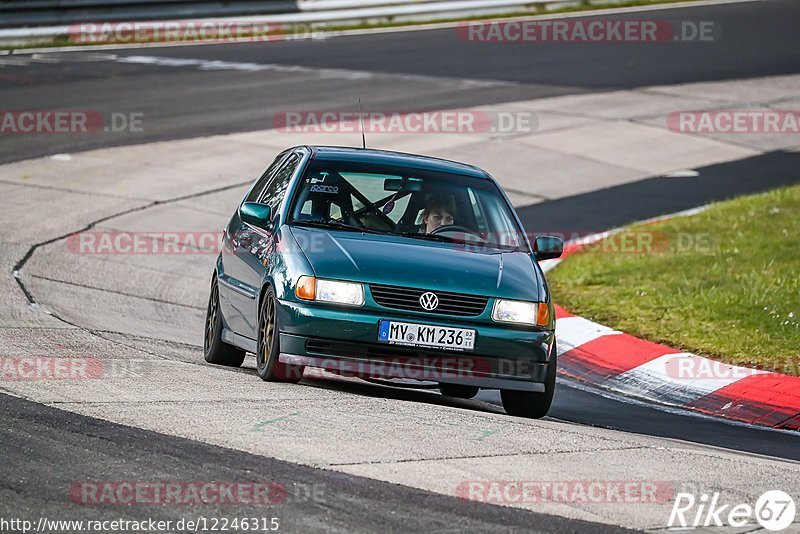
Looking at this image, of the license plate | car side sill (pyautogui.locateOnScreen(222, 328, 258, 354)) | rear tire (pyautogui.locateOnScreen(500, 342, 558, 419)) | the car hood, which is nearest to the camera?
the license plate

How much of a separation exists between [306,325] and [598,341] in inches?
156

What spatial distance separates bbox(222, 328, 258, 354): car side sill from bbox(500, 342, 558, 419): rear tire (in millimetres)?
1599

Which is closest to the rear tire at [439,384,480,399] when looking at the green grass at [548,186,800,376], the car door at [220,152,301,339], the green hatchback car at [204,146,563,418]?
the green hatchback car at [204,146,563,418]

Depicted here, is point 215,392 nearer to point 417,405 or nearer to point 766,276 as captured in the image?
point 417,405

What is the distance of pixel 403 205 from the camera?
913 centimetres

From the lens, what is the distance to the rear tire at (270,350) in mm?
8125

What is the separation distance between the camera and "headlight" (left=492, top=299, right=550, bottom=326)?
8141 millimetres

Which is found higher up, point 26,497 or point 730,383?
point 26,497

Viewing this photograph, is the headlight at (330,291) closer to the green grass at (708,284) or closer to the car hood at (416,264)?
the car hood at (416,264)

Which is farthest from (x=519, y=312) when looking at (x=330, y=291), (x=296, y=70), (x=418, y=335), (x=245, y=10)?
(x=245, y=10)

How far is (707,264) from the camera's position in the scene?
44.1 feet

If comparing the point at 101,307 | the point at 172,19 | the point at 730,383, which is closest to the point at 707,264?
the point at 730,383

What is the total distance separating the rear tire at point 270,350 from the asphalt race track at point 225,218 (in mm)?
164

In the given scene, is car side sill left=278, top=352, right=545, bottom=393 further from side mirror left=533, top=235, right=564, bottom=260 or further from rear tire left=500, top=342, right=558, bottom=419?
side mirror left=533, top=235, right=564, bottom=260
